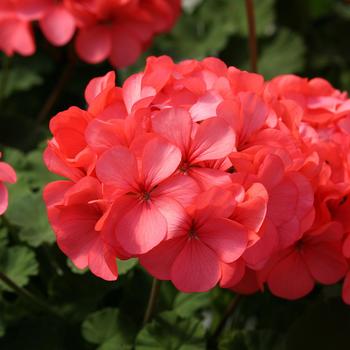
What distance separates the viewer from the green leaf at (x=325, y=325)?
90 centimetres

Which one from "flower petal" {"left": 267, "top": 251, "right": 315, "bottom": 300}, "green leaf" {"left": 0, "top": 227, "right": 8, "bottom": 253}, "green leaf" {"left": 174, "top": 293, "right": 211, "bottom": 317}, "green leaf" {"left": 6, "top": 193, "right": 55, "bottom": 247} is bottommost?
"green leaf" {"left": 174, "top": 293, "right": 211, "bottom": 317}

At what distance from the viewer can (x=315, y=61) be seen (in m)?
1.55

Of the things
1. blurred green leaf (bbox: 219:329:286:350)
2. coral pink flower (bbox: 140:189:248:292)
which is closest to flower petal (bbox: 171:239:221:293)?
coral pink flower (bbox: 140:189:248:292)

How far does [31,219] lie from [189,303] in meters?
0.24

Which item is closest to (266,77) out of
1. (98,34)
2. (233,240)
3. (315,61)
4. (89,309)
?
(315,61)

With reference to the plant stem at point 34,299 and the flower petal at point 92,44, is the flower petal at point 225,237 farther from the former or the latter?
the flower petal at point 92,44

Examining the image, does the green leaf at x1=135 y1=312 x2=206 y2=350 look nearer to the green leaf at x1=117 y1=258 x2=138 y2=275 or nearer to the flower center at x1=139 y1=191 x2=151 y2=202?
the green leaf at x1=117 y1=258 x2=138 y2=275

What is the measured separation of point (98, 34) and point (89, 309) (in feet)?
1.55

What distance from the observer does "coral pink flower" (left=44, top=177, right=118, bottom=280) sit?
688mm

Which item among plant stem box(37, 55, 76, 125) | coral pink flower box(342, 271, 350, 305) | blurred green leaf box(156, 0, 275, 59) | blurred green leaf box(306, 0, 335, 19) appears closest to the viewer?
coral pink flower box(342, 271, 350, 305)

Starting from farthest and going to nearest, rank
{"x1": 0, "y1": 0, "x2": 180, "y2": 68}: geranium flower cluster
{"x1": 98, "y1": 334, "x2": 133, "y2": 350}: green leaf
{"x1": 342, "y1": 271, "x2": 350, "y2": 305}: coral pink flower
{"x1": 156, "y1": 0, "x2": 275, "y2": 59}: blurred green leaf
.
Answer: {"x1": 156, "y1": 0, "x2": 275, "y2": 59}: blurred green leaf, {"x1": 0, "y1": 0, "x2": 180, "y2": 68}: geranium flower cluster, {"x1": 98, "y1": 334, "x2": 133, "y2": 350}: green leaf, {"x1": 342, "y1": 271, "x2": 350, "y2": 305}: coral pink flower

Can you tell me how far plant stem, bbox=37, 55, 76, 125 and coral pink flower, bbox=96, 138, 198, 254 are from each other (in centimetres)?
70

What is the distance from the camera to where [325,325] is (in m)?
0.92

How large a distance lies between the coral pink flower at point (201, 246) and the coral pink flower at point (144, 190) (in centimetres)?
2
